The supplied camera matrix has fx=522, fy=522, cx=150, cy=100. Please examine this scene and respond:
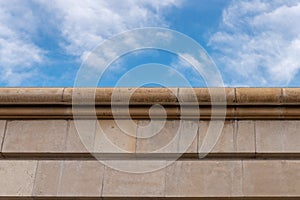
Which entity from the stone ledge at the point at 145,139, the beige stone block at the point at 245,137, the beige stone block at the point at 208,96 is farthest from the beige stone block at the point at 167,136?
the beige stone block at the point at 245,137

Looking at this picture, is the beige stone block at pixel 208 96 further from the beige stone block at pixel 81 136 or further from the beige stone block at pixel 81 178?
the beige stone block at pixel 81 178

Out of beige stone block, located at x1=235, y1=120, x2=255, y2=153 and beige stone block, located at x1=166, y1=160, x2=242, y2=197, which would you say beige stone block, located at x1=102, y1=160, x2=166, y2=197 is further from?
beige stone block, located at x1=235, y1=120, x2=255, y2=153

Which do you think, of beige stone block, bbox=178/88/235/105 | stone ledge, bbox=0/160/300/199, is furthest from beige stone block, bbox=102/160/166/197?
beige stone block, bbox=178/88/235/105

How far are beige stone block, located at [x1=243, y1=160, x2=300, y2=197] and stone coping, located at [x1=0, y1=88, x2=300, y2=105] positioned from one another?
712 mm

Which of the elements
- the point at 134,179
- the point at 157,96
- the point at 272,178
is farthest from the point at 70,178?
the point at 272,178

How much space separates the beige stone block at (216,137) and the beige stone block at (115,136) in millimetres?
806

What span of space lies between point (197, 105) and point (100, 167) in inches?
53.3

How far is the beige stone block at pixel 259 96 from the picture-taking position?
20.0 feet

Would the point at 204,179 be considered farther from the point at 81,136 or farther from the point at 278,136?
the point at 81,136

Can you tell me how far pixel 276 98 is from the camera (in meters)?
6.08

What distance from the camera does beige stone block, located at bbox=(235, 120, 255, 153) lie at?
19.8 ft

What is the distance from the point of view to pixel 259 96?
6.10 m

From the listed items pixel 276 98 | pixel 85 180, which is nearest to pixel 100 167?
pixel 85 180

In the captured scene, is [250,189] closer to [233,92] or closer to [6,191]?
[233,92]
